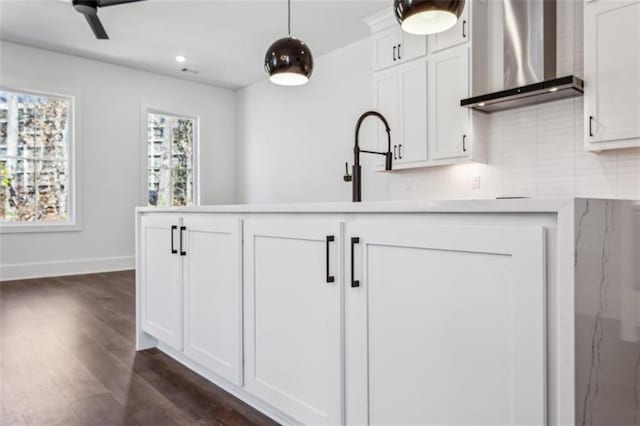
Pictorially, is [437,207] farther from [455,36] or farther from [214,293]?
[455,36]

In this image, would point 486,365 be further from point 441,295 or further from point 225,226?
point 225,226

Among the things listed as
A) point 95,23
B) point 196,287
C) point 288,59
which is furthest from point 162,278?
point 95,23

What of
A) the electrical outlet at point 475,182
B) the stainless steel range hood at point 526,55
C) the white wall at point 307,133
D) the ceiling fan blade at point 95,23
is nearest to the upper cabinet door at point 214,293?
the stainless steel range hood at point 526,55

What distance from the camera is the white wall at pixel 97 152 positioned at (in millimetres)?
5289

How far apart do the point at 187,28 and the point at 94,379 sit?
3961 millimetres

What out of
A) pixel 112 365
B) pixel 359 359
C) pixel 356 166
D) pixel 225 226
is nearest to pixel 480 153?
pixel 356 166

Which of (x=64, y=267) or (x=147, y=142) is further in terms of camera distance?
(x=147, y=142)

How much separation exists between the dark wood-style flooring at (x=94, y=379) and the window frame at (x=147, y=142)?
9.63 feet

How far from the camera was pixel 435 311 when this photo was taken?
3.65ft

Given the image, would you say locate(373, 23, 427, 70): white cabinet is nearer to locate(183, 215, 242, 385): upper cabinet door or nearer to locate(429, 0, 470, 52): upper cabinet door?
locate(429, 0, 470, 52): upper cabinet door

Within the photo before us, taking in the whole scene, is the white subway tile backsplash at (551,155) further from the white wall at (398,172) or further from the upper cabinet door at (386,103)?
the upper cabinet door at (386,103)

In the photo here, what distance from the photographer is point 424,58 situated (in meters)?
3.82

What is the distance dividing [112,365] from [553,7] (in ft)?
12.3

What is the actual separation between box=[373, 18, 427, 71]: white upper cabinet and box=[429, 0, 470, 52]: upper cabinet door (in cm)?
10
